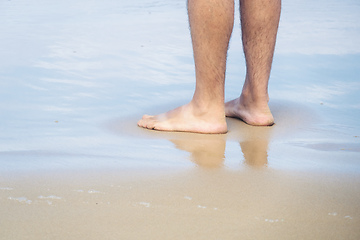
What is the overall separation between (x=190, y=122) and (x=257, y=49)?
1.24ft

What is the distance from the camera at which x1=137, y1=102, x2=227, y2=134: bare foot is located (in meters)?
1.75

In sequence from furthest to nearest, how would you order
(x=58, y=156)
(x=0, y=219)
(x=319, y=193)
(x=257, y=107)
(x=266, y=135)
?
(x=257, y=107)
(x=266, y=135)
(x=58, y=156)
(x=319, y=193)
(x=0, y=219)

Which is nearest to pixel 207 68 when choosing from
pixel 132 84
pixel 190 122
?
pixel 190 122

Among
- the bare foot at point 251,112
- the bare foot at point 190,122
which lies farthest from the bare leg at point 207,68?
the bare foot at point 251,112

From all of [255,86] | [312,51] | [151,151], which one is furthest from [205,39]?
[312,51]

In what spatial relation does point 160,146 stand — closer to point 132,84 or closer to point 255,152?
point 255,152

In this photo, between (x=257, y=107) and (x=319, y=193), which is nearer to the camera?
(x=319, y=193)

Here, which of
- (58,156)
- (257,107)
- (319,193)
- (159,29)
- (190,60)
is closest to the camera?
(319,193)

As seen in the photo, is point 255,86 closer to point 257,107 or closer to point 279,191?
point 257,107

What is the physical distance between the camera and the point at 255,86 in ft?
6.34

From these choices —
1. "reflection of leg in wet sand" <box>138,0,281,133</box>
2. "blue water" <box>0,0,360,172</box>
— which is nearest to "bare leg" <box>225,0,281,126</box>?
"reflection of leg in wet sand" <box>138,0,281,133</box>

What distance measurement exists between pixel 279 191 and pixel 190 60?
176 cm

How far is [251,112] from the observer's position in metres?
1.88

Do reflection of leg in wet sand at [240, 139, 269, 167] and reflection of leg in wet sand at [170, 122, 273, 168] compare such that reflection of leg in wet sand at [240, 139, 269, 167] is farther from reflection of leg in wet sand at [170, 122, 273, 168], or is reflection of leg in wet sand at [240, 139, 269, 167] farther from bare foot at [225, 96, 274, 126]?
bare foot at [225, 96, 274, 126]
